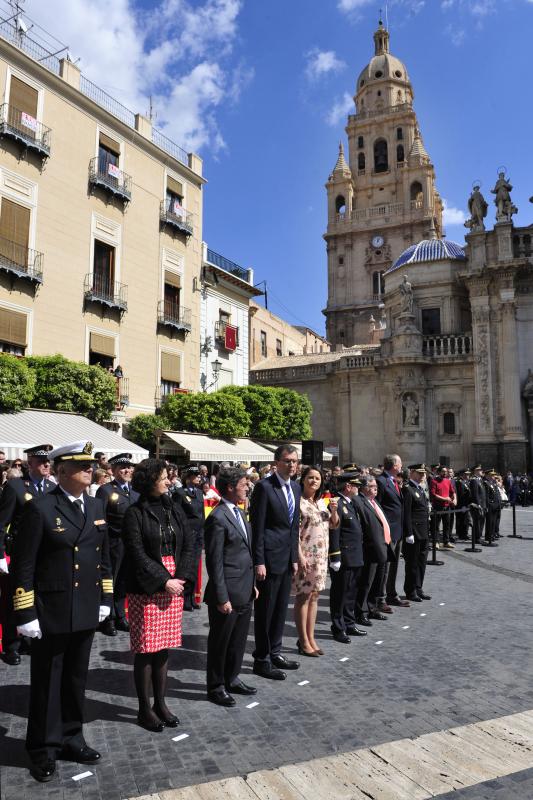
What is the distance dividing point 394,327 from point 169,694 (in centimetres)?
3263

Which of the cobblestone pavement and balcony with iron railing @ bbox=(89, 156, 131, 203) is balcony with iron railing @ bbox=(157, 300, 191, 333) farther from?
the cobblestone pavement

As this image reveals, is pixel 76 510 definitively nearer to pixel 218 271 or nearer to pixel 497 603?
pixel 497 603

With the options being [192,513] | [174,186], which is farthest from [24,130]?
[192,513]

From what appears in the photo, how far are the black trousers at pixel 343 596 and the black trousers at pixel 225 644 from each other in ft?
6.77

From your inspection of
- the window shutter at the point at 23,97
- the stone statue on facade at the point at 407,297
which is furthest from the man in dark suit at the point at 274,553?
the stone statue on facade at the point at 407,297

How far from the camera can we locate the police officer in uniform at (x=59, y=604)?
373 centimetres

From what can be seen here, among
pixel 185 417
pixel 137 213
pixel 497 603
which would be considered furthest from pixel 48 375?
pixel 497 603

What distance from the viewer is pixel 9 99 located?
18.9 m

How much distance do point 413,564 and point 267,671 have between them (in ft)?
12.7

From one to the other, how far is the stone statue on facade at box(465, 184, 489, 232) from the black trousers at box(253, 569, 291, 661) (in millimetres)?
31454

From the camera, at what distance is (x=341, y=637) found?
6.75 meters

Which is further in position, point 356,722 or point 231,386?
point 231,386

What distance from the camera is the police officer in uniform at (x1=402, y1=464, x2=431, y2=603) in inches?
340

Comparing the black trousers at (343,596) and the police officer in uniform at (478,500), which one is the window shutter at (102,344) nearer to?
the police officer in uniform at (478,500)
